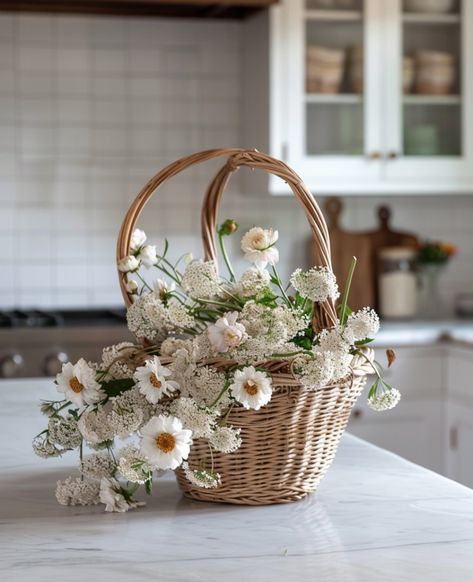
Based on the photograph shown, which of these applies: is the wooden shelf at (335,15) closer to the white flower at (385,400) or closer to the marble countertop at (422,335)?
the marble countertop at (422,335)

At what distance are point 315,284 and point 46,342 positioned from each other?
6.96 feet

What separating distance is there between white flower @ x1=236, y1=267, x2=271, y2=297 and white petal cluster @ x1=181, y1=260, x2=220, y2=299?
0.12 feet

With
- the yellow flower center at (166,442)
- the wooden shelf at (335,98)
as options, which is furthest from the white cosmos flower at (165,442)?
the wooden shelf at (335,98)

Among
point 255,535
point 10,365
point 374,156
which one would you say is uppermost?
point 374,156

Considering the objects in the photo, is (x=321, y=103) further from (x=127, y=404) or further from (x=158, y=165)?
(x=127, y=404)

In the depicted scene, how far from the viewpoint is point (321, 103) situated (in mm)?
3586

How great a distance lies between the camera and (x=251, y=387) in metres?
1.16

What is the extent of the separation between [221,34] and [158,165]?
0.53 meters

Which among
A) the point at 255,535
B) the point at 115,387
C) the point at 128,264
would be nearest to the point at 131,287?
the point at 128,264

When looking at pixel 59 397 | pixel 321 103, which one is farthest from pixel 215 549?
pixel 321 103

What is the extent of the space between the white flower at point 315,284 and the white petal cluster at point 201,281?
0.10 m

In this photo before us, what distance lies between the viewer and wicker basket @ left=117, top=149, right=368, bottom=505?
1.24 metres

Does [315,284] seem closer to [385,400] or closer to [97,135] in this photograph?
[385,400]

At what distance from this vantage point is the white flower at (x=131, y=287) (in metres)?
1.34
